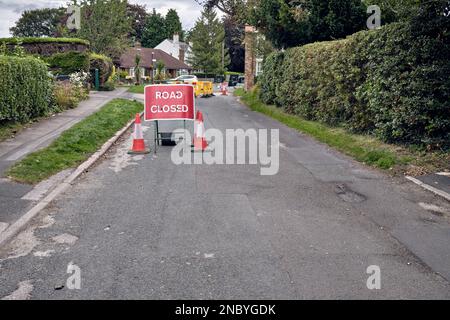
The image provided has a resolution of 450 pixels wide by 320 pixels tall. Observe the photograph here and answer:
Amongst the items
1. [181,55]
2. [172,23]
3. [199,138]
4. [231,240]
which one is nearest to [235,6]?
[199,138]

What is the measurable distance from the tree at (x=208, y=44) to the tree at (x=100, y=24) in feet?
127

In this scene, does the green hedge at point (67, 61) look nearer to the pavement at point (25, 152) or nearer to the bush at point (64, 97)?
the bush at point (64, 97)

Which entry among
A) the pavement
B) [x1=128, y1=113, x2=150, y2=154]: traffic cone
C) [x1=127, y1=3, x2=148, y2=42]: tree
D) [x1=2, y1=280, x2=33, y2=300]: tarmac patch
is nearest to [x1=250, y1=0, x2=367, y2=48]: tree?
the pavement

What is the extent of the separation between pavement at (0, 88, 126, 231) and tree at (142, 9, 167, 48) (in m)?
84.3

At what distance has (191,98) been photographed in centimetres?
1166

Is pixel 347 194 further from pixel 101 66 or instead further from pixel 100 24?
pixel 100 24

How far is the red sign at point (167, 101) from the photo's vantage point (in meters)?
11.6

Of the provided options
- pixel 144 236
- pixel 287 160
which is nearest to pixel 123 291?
pixel 144 236

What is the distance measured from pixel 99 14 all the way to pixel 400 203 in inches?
1360

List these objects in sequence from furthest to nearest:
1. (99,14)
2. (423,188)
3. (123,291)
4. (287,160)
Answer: (99,14)
(287,160)
(423,188)
(123,291)

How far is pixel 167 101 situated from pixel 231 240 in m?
6.65

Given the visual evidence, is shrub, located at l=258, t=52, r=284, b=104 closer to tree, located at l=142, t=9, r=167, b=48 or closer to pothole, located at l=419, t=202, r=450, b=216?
pothole, located at l=419, t=202, r=450, b=216

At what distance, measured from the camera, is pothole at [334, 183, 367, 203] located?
25.5ft
